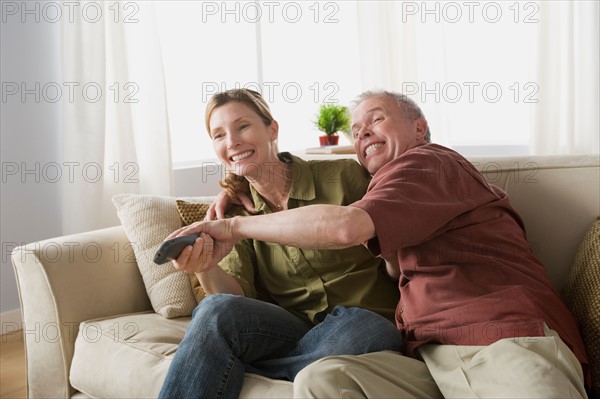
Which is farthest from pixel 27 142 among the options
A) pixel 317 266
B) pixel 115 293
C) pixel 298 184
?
pixel 317 266

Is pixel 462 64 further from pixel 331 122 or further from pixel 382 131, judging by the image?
pixel 382 131

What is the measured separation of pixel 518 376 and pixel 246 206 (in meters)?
0.95

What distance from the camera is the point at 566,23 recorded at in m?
4.18

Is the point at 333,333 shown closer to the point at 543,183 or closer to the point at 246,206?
the point at 246,206

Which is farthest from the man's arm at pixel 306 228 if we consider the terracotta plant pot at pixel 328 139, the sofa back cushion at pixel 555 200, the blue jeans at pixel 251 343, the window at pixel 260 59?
the window at pixel 260 59

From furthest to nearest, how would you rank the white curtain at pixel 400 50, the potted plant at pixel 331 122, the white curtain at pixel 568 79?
the white curtain at pixel 400 50 → the white curtain at pixel 568 79 → the potted plant at pixel 331 122

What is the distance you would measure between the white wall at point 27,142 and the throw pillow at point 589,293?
8.54 feet

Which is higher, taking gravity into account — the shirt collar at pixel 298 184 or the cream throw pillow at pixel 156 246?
the shirt collar at pixel 298 184

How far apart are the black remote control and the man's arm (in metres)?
0.03

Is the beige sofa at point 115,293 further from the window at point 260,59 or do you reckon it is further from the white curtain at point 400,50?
the white curtain at point 400,50

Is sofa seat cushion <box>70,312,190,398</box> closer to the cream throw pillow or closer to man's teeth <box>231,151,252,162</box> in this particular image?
the cream throw pillow

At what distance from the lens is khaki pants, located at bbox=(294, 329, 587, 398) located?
1.42 metres

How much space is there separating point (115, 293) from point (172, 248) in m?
0.66

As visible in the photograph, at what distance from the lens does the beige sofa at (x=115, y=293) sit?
1924 millimetres
